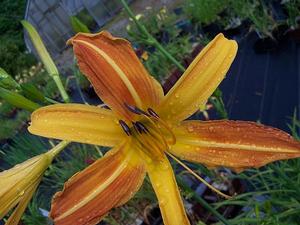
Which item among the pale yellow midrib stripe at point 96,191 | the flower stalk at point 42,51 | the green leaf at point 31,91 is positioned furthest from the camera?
the flower stalk at point 42,51

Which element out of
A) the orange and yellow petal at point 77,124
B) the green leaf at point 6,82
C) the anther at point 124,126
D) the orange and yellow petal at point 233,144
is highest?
the green leaf at point 6,82

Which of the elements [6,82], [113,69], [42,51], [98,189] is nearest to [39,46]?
[42,51]

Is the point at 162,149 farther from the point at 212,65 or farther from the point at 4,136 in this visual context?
the point at 4,136

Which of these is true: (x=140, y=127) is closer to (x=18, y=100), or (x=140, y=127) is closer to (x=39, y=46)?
Answer: (x=18, y=100)

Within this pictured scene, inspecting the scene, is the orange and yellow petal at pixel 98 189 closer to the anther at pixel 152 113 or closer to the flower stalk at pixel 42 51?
the anther at pixel 152 113

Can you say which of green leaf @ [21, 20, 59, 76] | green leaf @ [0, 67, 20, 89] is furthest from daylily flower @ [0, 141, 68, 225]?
green leaf @ [21, 20, 59, 76]

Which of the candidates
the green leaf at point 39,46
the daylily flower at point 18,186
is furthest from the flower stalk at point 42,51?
the daylily flower at point 18,186
